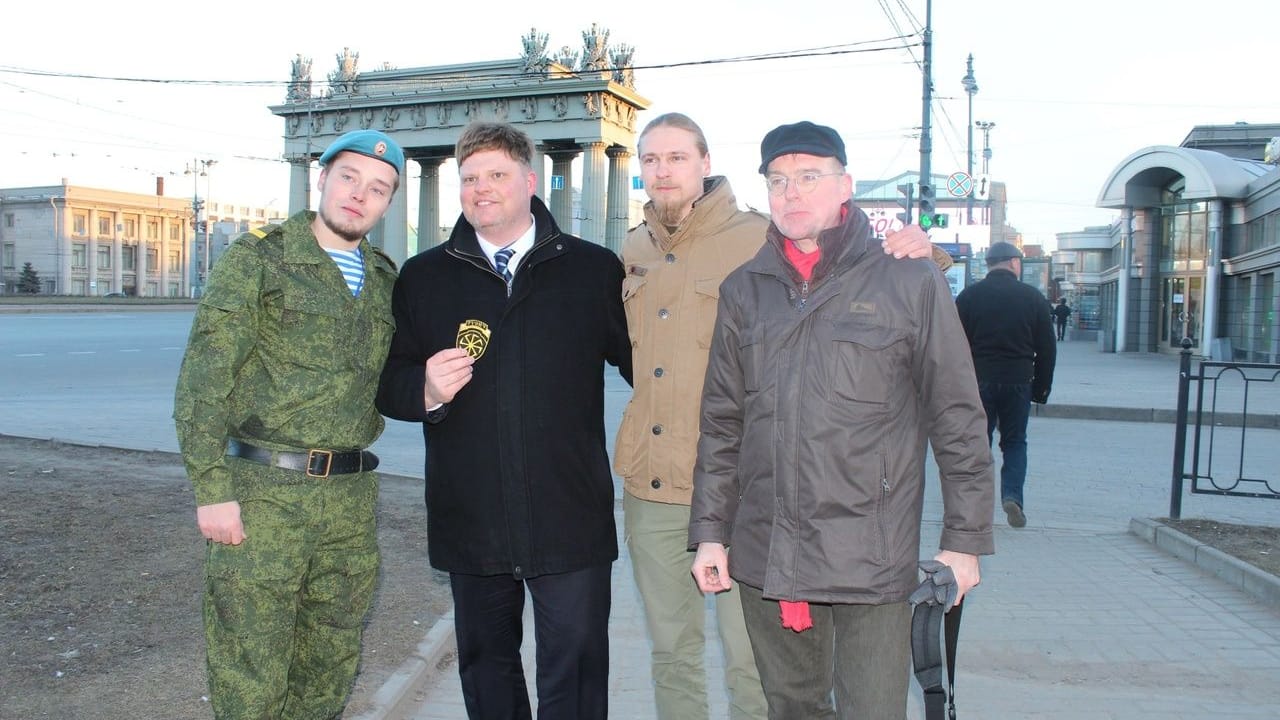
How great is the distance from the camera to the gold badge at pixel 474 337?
11.4 feet

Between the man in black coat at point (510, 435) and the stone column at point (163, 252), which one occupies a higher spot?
the stone column at point (163, 252)

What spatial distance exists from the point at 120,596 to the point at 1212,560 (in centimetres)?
668

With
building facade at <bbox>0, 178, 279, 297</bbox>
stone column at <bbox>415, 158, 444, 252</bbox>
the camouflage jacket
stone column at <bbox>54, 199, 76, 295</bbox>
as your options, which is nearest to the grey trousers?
the camouflage jacket

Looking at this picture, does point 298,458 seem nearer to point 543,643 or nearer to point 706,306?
point 543,643

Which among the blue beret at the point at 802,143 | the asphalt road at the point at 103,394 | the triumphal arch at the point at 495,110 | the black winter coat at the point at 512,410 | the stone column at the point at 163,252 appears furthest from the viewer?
the stone column at the point at 163,252

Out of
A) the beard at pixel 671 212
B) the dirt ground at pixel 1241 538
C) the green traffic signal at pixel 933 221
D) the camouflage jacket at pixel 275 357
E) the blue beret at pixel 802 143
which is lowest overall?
the dirt ground at pixel 1241 538

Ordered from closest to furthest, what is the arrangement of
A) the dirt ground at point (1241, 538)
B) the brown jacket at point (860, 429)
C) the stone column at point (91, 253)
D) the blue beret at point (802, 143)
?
the brown jacket at point (860, 429) → the blue beret at point (802, 143) → the dirt ground at point (1241, 538) → the stone column at point (91, 253)

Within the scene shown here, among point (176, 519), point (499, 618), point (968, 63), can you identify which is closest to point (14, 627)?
point (176, 519)

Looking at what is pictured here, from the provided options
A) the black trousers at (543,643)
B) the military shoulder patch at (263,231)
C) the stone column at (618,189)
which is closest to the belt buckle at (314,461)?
the black trousers at (543,643)

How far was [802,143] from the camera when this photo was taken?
3070mm

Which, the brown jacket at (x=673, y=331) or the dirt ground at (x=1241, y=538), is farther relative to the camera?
the dirt ground at (x=1241, y=538)

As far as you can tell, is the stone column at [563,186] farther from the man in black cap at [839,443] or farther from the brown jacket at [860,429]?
the brown jacket at [860,429]

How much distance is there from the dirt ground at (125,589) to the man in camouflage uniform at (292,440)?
0.99m

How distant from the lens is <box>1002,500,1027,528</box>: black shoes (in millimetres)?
8367
